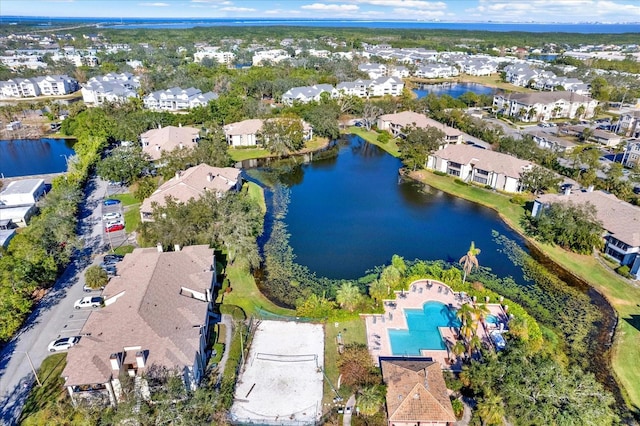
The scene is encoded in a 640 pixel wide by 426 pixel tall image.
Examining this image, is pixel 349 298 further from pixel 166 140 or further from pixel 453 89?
pixel 453 89

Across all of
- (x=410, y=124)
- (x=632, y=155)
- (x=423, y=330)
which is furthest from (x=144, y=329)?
(x=632, y=155)

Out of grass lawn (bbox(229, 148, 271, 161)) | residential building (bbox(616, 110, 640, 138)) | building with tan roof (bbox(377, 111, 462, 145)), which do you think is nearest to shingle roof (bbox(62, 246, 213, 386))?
grass lawn (bbox(229, 148, 271, 161))

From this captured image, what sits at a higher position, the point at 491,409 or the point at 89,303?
the point at 491,409

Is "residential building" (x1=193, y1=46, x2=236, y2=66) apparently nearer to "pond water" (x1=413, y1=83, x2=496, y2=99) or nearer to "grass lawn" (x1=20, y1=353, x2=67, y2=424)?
"pond water" (x1=413, y1=83, x2=496, y2=99)

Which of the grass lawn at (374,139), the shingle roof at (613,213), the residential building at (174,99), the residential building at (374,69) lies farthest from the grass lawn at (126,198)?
the residential building at (374,69)

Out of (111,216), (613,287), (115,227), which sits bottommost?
(613,287)

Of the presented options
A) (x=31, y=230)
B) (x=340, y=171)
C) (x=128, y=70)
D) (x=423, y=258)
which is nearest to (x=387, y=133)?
(x=340, y=171)
